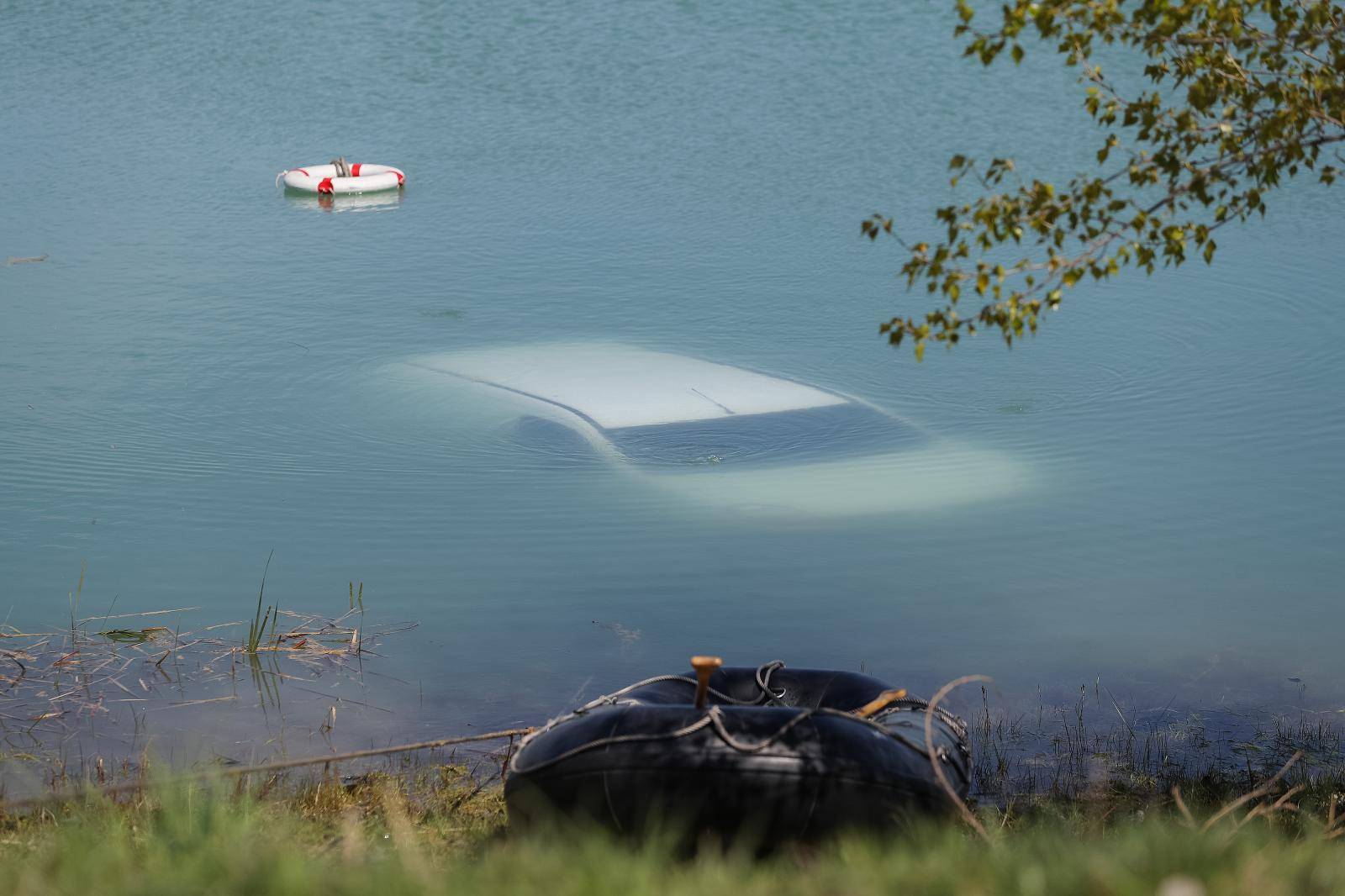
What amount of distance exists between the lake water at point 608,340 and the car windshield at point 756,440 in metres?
0.45

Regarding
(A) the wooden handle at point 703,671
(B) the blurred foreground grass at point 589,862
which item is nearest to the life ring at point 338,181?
(B) the blurred foreground grass at point 589,862

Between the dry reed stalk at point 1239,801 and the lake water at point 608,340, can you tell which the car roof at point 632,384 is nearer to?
the lake water at point 608,340

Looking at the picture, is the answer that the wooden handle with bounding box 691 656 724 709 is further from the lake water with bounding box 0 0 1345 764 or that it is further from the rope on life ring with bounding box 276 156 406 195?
the rope on life ring with bounding box 276 156 406 195

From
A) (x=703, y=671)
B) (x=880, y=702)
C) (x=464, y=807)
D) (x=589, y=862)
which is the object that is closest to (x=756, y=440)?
(x=880, y=702)

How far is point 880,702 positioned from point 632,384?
6.09m

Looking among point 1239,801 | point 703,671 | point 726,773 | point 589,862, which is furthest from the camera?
point 703,671

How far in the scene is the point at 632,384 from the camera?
37.8ft

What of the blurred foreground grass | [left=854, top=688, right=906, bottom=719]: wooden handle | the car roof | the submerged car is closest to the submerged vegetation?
the blurred foreground grass

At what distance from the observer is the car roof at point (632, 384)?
11031 millimetres

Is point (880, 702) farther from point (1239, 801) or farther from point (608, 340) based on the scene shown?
point (608, 340)

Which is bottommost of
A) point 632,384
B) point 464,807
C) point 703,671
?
point 464,807

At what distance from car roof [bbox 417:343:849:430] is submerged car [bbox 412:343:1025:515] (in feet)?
0.05

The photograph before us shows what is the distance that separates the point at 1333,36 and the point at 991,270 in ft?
5.10

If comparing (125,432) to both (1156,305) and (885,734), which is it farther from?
(1156,305)
